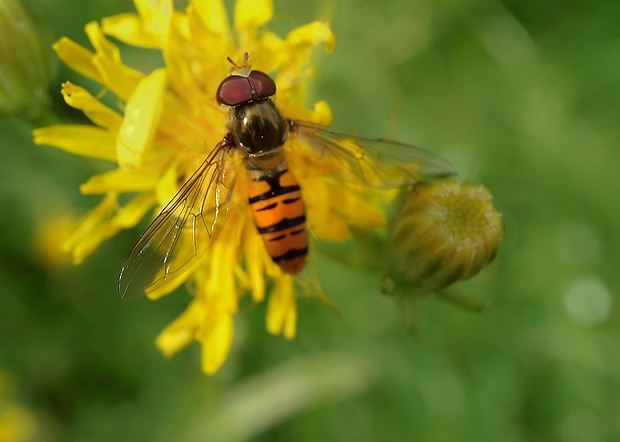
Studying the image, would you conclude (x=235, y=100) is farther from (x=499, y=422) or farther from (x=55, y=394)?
(x=55, y=394)

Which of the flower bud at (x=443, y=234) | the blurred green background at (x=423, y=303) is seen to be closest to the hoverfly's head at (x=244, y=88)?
the flower bud at (x=443, y=234)

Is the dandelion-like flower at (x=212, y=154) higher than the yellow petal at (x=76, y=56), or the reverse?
the yellow petal at (x=76, y=56)

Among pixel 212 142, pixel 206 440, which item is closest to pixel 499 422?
pixel 206 440

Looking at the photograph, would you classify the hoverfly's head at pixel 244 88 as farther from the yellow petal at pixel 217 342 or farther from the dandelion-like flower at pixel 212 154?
the yellow petal at pixel 217 342

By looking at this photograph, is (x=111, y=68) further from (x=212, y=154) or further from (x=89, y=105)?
(x=212, y=154)

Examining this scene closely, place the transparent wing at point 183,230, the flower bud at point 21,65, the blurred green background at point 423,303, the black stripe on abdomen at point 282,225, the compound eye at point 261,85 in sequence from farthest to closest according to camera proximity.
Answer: the blurred green background at point 423,303, the flower bud at point 21,65, the compound eye at point 261,85, the black stripe on abdomen at point 282,225, the transparent wing at point 183,230

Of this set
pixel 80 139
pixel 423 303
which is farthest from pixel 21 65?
pixel 423 303

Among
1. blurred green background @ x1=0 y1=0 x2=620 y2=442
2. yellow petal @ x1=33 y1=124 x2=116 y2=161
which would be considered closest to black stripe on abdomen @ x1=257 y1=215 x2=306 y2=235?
yellow petal @ x1=33 y1=124 x2=116 y2=161
